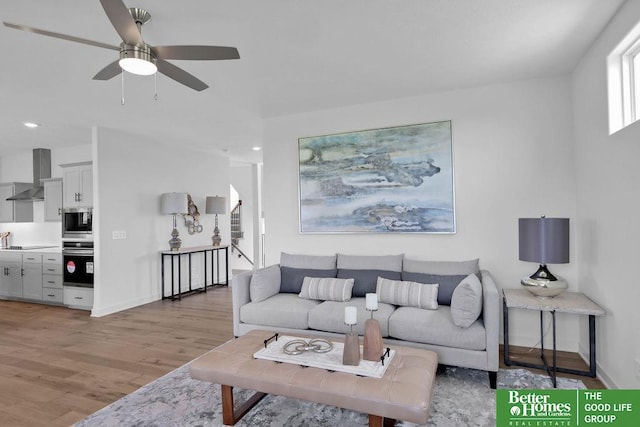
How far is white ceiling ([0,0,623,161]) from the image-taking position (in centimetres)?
219

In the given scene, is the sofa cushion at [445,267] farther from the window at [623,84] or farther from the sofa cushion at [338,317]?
the window at [623,84]

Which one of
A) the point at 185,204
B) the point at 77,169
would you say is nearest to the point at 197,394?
the point at 185,204

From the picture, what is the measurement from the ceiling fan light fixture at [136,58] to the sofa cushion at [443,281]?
9.11ft

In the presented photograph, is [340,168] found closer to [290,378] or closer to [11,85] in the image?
[290,378]

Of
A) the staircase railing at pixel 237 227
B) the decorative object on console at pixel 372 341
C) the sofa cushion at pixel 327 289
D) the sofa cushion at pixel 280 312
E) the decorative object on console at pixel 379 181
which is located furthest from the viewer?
the staircase railing at pixel 237 227

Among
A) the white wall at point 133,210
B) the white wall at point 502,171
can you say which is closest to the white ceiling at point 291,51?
the white wall at point 502,171

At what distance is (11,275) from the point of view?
230 inches

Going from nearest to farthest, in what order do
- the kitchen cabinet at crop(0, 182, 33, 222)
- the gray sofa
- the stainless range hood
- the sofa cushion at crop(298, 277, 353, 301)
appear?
the gray sofa, the sofa cushion at crop(298, 277, 353, 301), the stainless range hood, the kitchen cabinet at crop(0, 182, 33, 222)

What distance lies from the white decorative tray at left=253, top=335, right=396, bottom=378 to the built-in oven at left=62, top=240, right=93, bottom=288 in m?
3.91

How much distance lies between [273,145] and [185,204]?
2.10m

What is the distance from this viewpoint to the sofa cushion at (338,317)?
2955 mm

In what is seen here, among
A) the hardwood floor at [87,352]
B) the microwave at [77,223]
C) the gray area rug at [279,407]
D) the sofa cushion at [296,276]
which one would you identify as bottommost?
the hardwood floor at [87,352]

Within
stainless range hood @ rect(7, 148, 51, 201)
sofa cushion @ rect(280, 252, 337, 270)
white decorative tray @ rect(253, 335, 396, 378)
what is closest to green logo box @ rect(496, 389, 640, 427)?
white decorative tray @ rect(253, 335, 396, 378)

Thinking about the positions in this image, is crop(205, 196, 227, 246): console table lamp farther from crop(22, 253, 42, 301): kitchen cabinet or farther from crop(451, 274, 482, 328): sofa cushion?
crop(451, 274, 482, 328): sofa cushion
